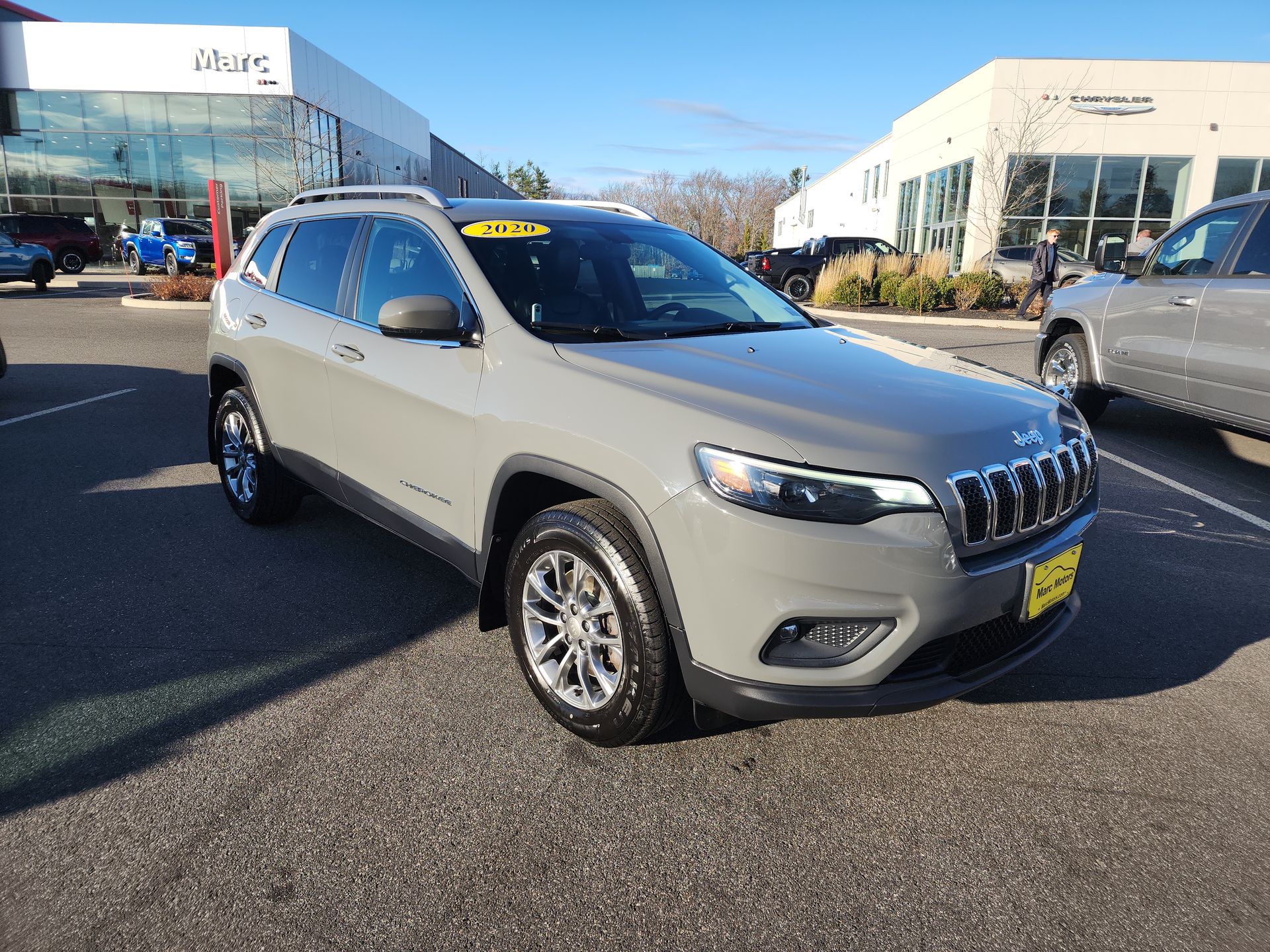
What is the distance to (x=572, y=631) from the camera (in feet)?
9.36

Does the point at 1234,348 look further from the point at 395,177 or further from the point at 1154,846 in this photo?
the point at 395,177

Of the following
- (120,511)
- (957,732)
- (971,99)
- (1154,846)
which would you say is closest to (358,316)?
(120,511)

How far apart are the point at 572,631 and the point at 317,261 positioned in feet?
8.32

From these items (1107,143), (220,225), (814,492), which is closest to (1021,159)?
Result: (1107,143)

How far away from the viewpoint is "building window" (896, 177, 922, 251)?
37.3 meters

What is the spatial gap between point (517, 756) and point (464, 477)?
1.01 metres

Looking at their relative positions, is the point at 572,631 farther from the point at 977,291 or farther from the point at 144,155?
the point at 144,155

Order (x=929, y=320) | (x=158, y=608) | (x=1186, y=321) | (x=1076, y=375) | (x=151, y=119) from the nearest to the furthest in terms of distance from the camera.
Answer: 1. (x=158, y=608)
2. (x=1186, y=321)
3. (x=1076, y=375)
4. (x=929, y=320)
5. (x=151, y=119)

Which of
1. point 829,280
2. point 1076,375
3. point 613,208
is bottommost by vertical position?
point 1076,375

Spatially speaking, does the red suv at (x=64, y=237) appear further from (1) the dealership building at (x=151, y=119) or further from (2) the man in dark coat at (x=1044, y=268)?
(2) the man in dark coat at (x=1044, y=268)

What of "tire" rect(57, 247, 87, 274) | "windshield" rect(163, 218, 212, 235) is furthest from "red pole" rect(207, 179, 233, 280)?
"tire" rect(57, 247, 87, 274)

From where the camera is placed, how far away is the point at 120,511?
523 centimetres

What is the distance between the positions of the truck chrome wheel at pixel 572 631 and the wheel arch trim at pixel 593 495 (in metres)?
0.22

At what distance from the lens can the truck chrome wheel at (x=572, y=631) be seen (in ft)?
9.05
